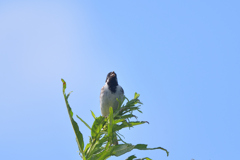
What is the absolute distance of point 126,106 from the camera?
3469 millimetres

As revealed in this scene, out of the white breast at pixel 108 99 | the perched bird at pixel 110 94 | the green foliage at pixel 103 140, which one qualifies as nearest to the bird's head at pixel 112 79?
the perched bird at pixel 110 94

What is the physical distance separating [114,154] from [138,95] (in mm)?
1138

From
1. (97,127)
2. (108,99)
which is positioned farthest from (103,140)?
(108,99)

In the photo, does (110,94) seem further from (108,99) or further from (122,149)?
(122,149)

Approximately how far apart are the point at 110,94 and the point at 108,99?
0.33ft

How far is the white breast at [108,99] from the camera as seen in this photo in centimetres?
620

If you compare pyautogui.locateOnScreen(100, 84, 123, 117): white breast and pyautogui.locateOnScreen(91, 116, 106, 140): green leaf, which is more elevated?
pyautogui.locateOnScreen(100, 84, 123, 117): white breast

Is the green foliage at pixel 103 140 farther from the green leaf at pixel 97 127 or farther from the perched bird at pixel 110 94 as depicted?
the perched bird at pixel 110 94

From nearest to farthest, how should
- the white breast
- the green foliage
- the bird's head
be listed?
the green foliage
the white breast
the bird's head

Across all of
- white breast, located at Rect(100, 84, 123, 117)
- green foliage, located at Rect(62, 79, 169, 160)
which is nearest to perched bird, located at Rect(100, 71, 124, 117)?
white breast, located at Rect(100, 84, 123, 117)

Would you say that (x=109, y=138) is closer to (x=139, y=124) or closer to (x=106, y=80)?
(x=139, y=124)

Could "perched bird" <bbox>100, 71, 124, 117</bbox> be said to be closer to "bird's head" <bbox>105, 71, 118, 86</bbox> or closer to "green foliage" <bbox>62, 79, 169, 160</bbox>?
"bird's head" <bbox>105, 71, 118, 86</bbox>

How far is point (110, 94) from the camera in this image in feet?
20.5

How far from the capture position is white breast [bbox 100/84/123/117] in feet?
20.3
